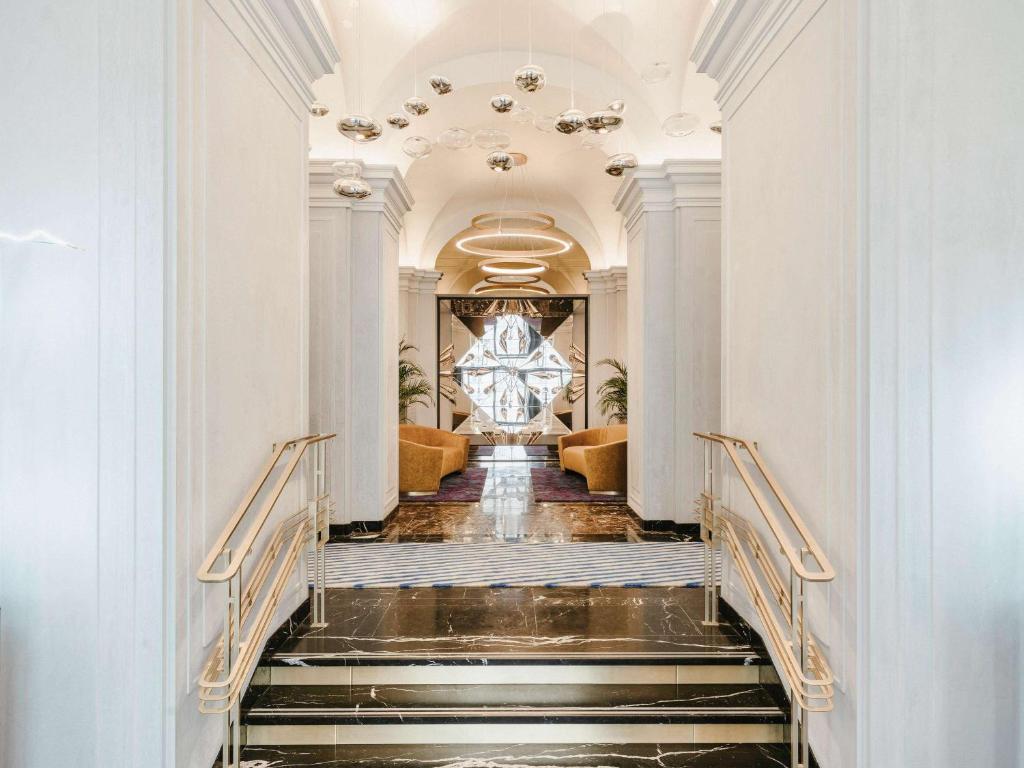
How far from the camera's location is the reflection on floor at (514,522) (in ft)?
21.4

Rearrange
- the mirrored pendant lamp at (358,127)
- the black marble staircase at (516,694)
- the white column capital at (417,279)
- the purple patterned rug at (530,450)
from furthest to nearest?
the purple patterned rug at (530,450), the white column capital at (417,279), the mirrored pendant lamp at (358,127), the black marble staircase at (516,694)

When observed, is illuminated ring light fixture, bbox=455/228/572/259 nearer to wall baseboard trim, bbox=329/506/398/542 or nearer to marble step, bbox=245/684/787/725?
wall baseboard trim, bbox=329/506/398/542

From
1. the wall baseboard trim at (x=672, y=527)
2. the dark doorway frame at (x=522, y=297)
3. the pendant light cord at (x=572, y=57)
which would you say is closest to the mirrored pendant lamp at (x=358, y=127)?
the pendant light cord at (x=572, y=57)

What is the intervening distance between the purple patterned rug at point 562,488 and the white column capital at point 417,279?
428 cm

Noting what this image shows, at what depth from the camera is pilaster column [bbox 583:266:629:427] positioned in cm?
1257

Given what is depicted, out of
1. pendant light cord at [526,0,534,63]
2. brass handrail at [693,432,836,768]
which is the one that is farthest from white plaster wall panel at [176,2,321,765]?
pendant light cord at [526,0,534,63]

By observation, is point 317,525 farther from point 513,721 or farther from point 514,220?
point 514,220

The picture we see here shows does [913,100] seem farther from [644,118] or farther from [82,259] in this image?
[644,118]

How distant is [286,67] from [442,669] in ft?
11.7

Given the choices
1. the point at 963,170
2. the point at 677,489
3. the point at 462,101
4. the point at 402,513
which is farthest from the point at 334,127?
the point at 963,170

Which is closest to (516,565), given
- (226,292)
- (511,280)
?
(226,292)

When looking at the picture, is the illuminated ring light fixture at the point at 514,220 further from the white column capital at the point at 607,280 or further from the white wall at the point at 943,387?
the white wall at the point at 943,387

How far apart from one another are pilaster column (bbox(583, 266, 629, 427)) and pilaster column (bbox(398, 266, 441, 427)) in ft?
10.6

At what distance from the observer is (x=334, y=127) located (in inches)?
255
